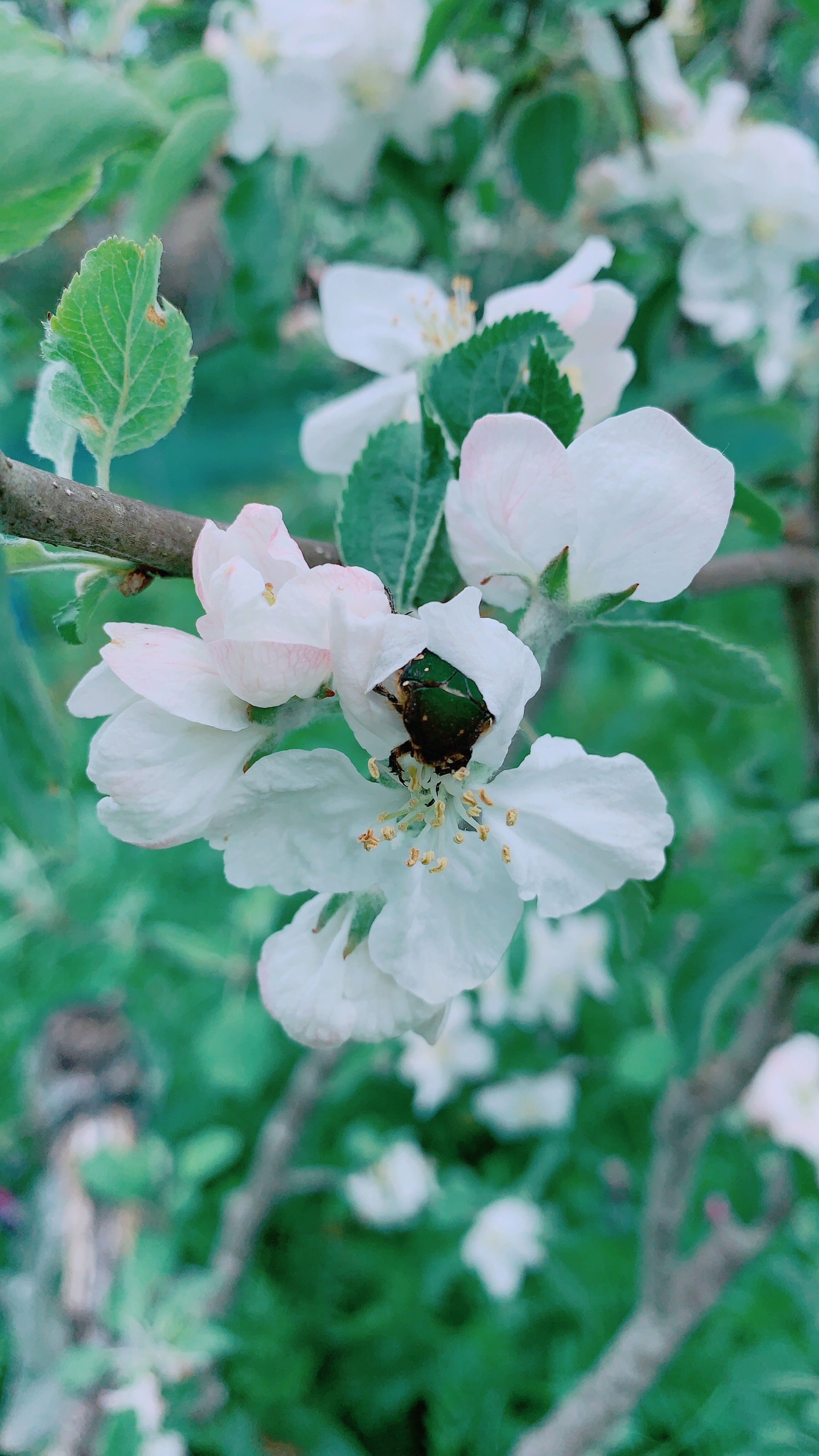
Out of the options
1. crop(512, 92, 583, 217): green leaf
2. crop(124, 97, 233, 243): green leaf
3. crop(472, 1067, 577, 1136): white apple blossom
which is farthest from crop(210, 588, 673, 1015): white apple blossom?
crop(472, 1067, 577, 1136): white apple blossom

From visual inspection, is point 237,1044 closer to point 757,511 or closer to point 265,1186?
point 265,1186

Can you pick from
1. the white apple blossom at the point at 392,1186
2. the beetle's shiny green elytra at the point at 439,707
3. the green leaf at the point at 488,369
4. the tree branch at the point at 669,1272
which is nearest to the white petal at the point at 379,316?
the green leaf at the point at 488,369

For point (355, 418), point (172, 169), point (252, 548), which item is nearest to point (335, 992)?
point (252, 548)

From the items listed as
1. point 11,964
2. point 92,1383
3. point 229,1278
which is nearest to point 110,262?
point 92,1383

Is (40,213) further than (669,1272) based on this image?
No

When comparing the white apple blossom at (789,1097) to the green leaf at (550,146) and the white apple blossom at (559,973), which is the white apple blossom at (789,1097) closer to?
the white apple blossom at (559,973)

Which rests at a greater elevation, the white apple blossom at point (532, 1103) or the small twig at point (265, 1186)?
the small twig at point (265, 1186)

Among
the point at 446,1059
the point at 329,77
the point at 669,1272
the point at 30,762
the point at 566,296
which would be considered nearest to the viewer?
the point at 30,762
